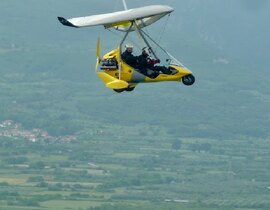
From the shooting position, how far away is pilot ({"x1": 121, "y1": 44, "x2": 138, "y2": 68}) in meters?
57.3

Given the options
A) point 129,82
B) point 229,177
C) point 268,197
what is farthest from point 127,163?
point 129,82

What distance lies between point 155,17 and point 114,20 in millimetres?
2342

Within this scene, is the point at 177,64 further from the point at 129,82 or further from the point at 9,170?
the point at 9,170

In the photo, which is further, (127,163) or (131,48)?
(127,163)

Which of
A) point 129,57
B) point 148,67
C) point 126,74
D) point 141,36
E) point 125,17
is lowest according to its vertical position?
point 126,74

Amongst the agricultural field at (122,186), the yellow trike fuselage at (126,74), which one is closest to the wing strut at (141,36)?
the yellow trike fuselage at (126,74)

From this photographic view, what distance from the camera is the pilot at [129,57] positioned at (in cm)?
5728

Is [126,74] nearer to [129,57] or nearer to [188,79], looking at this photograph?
[129,57]

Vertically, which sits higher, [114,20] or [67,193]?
[114,20]

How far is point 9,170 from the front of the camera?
618 ft

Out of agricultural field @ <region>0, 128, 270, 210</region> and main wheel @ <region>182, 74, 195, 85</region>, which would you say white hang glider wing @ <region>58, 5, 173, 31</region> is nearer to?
main wheel @ <region>182, 74, 195, 85</region>

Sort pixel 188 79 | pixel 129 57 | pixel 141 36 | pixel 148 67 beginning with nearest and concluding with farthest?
pixel 141 36 < pixel 188 79 < pixel 148 67 < pixel 129 57

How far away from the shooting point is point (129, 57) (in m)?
57.4

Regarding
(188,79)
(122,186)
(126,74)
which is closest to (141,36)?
(126,74)
